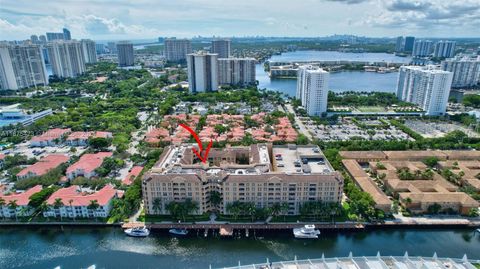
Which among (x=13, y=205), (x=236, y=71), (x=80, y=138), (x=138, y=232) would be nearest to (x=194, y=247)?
(x=138, y=232)

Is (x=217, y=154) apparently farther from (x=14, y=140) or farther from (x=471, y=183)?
(x=14, y=140)

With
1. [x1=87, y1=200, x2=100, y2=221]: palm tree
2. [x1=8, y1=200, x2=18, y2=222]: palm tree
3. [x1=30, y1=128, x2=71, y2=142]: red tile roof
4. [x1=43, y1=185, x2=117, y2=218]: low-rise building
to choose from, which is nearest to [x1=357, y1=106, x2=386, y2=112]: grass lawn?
[x1=43, y1=185, x2=117, y2=218]: low-rise building

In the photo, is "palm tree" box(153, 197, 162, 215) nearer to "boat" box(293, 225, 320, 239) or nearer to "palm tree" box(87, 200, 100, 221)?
"palm tree" box(87, 200, 100, 221)

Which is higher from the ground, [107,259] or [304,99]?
[304,99]

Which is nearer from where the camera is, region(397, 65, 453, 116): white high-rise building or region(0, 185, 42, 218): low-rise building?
region(0, 185, 42, 218): low-rise building

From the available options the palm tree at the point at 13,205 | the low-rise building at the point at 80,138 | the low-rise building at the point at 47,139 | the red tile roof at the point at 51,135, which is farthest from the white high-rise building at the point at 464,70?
the palm tree at the point at 13,205

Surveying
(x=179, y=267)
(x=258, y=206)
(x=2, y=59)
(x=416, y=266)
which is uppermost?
(x=2, y=59)

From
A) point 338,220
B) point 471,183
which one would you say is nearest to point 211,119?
point 338,220
